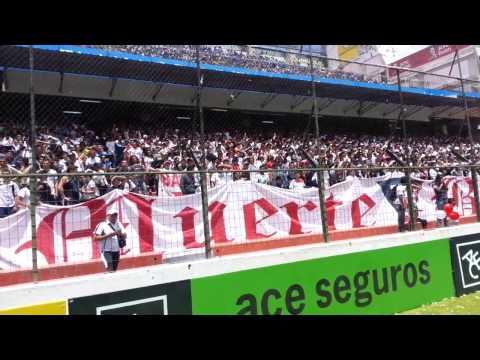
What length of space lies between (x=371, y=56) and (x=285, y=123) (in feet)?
74.3

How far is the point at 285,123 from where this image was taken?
661 inches

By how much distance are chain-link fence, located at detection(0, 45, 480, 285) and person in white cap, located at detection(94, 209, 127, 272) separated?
0.04 metres

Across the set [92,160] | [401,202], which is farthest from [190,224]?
[92,160]

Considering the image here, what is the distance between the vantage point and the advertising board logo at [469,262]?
22.7 feet

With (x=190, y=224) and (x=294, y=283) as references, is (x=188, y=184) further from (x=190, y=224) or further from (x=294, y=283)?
(x=294, y=283)

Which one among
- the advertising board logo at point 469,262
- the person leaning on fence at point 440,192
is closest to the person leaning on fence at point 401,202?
the advertising board logo at point 469,262

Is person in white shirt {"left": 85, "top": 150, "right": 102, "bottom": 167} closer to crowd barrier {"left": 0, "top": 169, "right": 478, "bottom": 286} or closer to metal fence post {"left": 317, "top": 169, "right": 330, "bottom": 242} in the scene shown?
crowd barrier {"left": 0, "top": 169, "right": 478, "bottom": 286}

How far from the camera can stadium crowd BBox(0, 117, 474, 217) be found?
Answer: 5.82m

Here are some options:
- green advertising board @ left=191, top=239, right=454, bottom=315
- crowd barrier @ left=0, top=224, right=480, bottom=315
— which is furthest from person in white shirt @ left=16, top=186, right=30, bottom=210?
green advertising board @ left=191, top=239, right=454, bottom=315

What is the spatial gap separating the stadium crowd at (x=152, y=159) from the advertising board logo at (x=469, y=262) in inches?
54.2

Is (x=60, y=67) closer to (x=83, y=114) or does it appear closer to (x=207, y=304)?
(x=83, y=114)

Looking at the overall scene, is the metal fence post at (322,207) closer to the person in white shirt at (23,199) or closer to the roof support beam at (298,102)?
the person in white shirt at (23,199)

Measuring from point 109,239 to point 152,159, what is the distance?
400 centimetres

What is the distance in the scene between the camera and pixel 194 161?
600 centimetres
